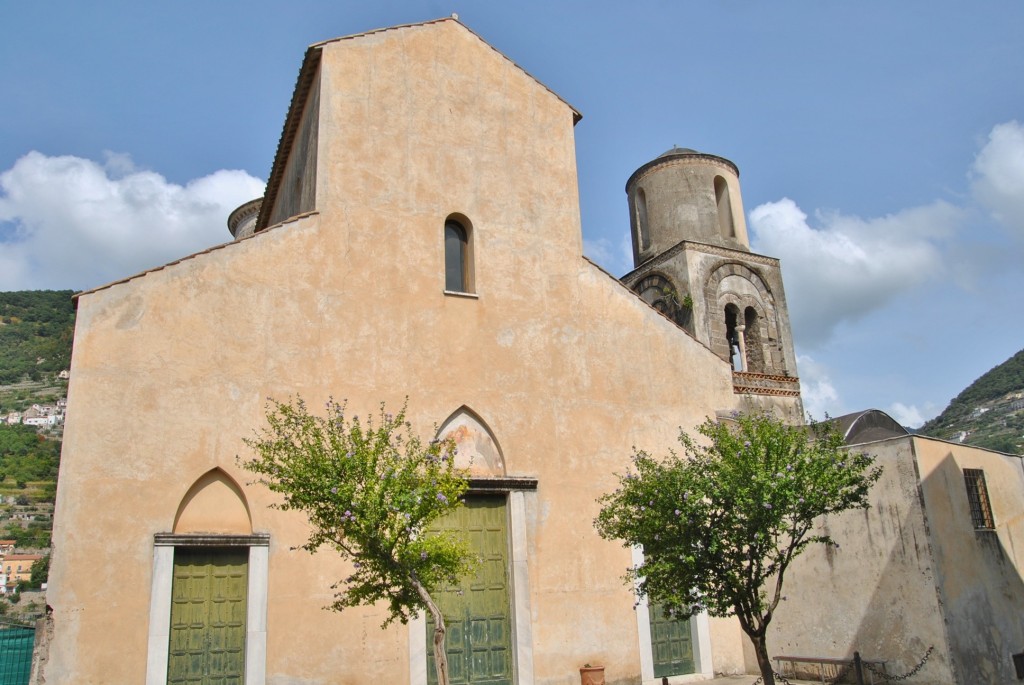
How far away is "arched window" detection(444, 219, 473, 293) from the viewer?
14.0 metres

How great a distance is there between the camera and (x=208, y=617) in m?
10.5

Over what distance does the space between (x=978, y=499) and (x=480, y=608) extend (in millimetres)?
8269

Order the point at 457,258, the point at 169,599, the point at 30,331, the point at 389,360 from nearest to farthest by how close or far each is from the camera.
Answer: the point at 169,599 < the point at 389,360 < the point at 457,258 < the point at 30,331

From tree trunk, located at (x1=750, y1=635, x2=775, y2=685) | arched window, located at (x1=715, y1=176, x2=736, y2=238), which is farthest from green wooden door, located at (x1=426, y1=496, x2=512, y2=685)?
arched window, located at (x1=715, y1=176, x2=736, y2=238)

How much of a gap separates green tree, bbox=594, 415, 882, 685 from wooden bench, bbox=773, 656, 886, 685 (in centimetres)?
371

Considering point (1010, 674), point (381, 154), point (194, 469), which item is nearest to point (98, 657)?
point (194, 469)

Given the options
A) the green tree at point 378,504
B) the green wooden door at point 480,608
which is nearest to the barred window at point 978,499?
the green wooden door at point 480,608

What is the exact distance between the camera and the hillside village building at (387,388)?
1030 centimetres

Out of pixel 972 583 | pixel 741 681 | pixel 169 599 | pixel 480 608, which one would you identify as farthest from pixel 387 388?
pixel 972 583

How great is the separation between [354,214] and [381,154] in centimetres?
129

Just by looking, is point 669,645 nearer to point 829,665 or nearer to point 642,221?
point 829,665

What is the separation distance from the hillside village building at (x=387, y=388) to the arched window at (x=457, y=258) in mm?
43

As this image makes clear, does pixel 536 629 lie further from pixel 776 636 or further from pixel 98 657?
pixel 98 657

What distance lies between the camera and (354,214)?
1304cm
